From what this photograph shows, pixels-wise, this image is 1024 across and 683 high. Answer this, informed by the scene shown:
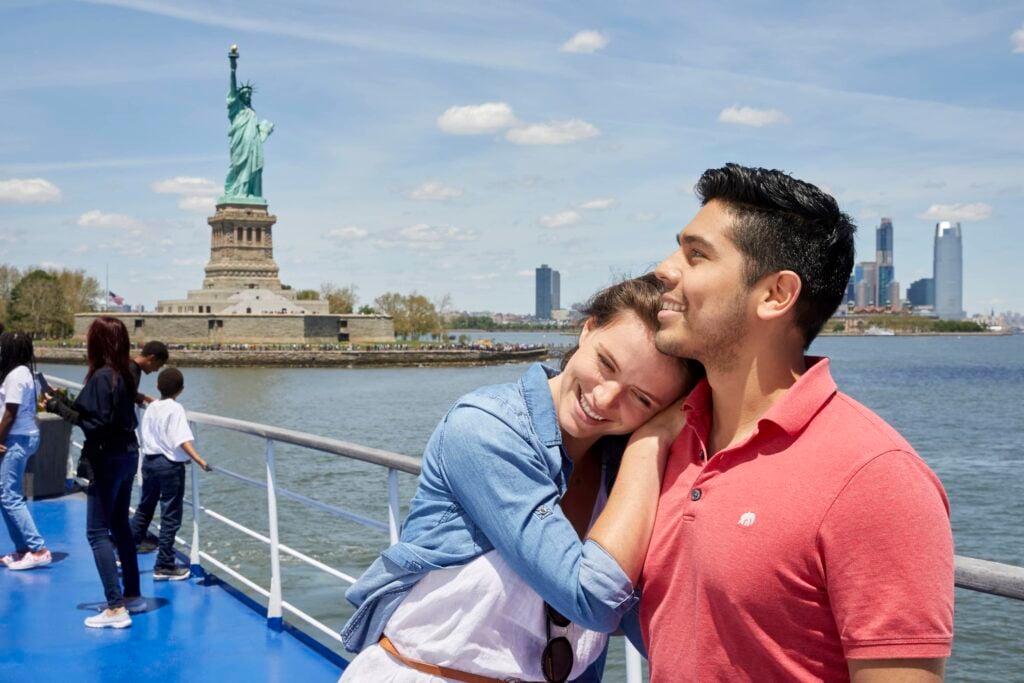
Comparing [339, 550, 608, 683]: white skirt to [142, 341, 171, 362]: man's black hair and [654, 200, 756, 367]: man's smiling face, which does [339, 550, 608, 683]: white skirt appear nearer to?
[654, 200, 756, 367]: man's smiling face

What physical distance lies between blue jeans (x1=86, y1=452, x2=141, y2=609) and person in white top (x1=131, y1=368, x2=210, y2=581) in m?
0.81

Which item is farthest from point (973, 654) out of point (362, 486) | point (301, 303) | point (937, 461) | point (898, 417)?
point (301, 303)

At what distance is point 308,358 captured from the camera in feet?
180

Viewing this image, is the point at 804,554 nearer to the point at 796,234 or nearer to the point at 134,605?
the point at 796,234

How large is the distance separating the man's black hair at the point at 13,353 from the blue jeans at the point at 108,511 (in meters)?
1.40

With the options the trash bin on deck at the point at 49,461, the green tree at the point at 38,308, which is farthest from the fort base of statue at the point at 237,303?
the trash bin on deck at the point at 49,461

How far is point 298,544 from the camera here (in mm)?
12625

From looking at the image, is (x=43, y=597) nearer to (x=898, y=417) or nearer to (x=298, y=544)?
(x=298, y=544)

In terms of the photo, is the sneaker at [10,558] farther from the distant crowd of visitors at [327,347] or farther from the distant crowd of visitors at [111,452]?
the distant crowd of visitors at [327,347]

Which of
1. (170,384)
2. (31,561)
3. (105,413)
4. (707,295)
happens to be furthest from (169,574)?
(707,295)

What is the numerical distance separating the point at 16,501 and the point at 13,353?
2.76 ft

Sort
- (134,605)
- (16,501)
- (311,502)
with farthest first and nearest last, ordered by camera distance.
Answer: (16,501) → (134,605) → (311,502)

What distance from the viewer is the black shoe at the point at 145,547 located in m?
6.16

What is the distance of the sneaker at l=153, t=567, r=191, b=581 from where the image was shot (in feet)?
17.9
